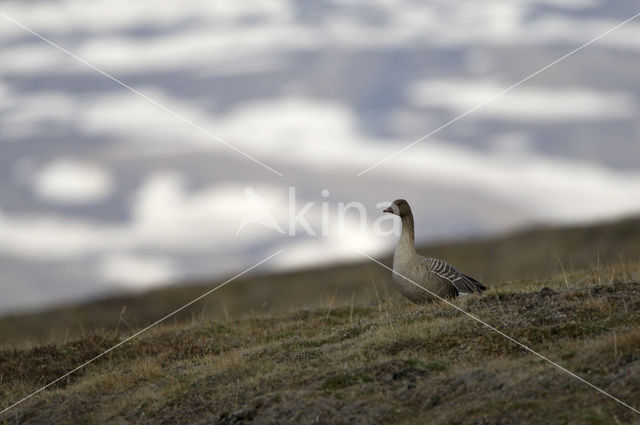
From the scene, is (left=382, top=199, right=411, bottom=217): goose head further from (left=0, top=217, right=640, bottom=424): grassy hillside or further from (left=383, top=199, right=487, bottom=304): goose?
(left=0, top=217, right=640, bottom=424): grassy hillside

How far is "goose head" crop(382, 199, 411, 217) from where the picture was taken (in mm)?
16859

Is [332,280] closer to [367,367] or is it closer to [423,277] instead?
[423,277]

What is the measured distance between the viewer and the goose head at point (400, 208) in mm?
16859

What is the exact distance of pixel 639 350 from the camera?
11555 millimetres

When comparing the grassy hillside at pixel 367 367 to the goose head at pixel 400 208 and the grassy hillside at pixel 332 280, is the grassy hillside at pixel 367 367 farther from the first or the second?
the grassy hillside at pixel 332 280

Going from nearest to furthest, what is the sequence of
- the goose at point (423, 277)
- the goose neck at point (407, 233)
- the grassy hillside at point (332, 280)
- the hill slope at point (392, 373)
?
the hill slope at point (392, 373), the goose at point (423, 277), the goose neck at point (407, 233), the grassy hillside at point (332, 280)

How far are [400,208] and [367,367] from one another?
16.9 feet

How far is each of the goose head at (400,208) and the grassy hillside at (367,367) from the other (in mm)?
1995

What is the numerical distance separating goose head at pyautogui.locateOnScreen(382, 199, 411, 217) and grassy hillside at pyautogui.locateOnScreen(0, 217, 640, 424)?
1.99 metres

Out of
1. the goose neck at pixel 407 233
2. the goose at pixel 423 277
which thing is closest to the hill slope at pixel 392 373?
the goose at pixel 423 277

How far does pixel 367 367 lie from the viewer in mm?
12508

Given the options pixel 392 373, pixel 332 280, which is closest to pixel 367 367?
pixel 392 373

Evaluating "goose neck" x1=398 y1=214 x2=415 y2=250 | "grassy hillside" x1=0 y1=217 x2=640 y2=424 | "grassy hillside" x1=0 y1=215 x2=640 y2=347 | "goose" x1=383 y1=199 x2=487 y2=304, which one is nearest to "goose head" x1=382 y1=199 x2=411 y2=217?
"goose neck" x1=398 y1=214 x2=415 y2=250

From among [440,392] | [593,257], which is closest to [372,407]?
[440,392]
